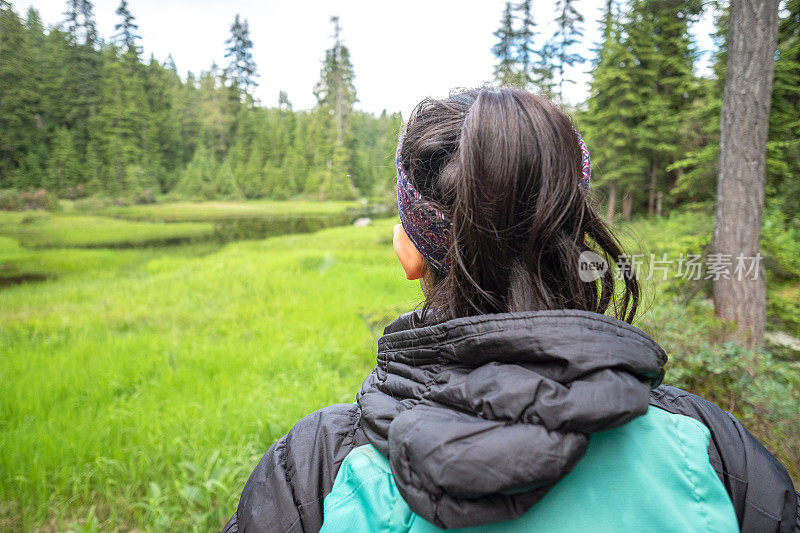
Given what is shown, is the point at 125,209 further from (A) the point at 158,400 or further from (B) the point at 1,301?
(A) the point at 158,400

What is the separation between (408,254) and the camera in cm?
115

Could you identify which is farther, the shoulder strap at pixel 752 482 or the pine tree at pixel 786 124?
the pine tree at pixel 786 124

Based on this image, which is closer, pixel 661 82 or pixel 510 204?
pixel 510 204

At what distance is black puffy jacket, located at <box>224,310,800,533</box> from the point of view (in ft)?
1.97

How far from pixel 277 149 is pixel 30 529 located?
14.3 meters

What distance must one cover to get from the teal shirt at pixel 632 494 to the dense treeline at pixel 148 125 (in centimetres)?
108

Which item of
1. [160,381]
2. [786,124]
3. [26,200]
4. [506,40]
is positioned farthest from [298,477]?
[506,40]

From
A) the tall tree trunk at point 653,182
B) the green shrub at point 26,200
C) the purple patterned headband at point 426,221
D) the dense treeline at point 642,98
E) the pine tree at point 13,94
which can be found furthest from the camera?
the tall tree trunk at point 653,182

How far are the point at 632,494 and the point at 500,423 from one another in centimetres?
26

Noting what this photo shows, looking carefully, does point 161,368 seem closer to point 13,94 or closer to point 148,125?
point 13,94

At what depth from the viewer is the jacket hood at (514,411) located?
589 mm

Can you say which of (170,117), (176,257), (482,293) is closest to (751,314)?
(482,293)

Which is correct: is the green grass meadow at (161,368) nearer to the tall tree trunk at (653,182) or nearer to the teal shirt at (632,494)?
the teal shirt at (632,494)

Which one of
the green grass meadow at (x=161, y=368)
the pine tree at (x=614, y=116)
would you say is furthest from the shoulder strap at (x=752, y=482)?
the pine tree at (x=614, y=116)
